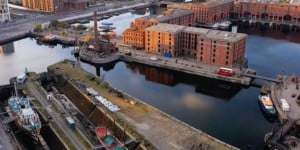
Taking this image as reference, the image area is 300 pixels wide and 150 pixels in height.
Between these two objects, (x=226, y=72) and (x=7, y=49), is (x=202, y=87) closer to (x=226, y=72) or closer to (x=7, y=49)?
(x=226, y=72)

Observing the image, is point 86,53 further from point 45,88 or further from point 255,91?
point 255,91

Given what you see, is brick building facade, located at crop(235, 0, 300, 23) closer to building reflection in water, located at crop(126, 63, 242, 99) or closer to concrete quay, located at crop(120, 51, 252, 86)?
concrete quay, located at crop(120, 51, 252, 86)

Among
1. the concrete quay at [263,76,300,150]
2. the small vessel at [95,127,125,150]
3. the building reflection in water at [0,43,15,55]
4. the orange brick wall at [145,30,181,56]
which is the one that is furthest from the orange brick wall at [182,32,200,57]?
the building reflection in water at [0,43,15,55]

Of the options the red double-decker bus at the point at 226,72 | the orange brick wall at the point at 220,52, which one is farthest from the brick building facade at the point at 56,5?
the red double-decker bus at the point at 226,72

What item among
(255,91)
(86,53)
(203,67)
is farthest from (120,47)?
(255,91)

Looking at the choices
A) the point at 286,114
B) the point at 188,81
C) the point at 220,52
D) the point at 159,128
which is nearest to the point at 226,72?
the point at 220,52

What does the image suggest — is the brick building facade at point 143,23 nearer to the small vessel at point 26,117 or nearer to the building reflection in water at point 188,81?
the building reflection in water at point 188,81
